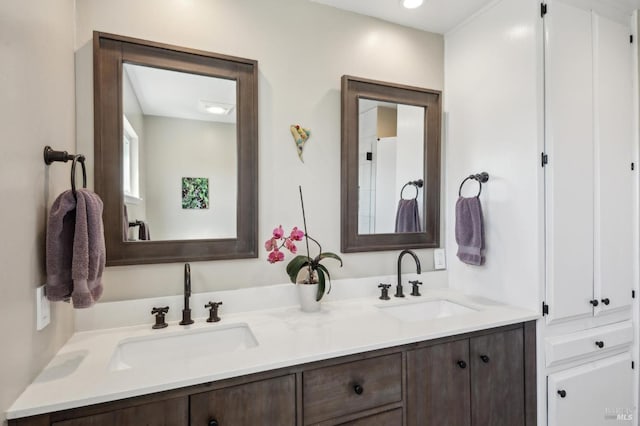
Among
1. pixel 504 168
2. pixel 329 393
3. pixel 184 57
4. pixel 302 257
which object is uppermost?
pixel 184 57

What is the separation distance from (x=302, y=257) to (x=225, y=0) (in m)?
1.29

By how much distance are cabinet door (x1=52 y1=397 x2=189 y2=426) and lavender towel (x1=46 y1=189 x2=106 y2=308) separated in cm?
31

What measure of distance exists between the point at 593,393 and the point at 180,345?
6.72 ft

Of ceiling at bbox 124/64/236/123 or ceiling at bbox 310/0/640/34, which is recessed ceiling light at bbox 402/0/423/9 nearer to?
ceiling at bbox 310/0/640/34

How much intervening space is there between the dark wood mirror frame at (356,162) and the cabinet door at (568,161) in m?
0.60

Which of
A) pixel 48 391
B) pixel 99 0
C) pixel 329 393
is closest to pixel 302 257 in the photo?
pixel 329 393

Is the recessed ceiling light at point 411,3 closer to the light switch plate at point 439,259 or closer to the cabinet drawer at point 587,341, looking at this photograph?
the light switch plate at point 439,259

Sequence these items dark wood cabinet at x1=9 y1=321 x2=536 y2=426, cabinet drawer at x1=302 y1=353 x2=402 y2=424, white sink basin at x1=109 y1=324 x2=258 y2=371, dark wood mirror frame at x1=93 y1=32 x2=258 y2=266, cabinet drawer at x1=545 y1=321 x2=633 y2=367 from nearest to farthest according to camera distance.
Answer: dark wood cabinet at x1=9 y1=321 x2=536 y2=426, cabinet drawer at x1=302 y1=353 x2=402 y2=424, white sink basin at x1=109 y1=324 x2=258 y2=371, dark wood mirror frame at x1=93 y1=32 x2=258 y2=266, cabinet drawer at x1=545 y1=321 x2=633 y2=367

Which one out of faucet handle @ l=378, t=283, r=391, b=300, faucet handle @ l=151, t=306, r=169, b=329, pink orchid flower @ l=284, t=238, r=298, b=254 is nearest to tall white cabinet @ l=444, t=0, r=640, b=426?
faucet handle @ l=378, t=283, r=391, b=300

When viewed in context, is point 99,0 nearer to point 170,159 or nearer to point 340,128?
point 170,159

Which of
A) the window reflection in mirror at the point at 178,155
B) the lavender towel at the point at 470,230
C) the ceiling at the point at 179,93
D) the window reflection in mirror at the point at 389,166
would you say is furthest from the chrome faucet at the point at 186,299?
the lavender towel at the point at 470,230

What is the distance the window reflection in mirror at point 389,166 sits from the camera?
1.87 meters

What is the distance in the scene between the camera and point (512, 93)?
1690 mm

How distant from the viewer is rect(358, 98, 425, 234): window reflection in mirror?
187 cm
